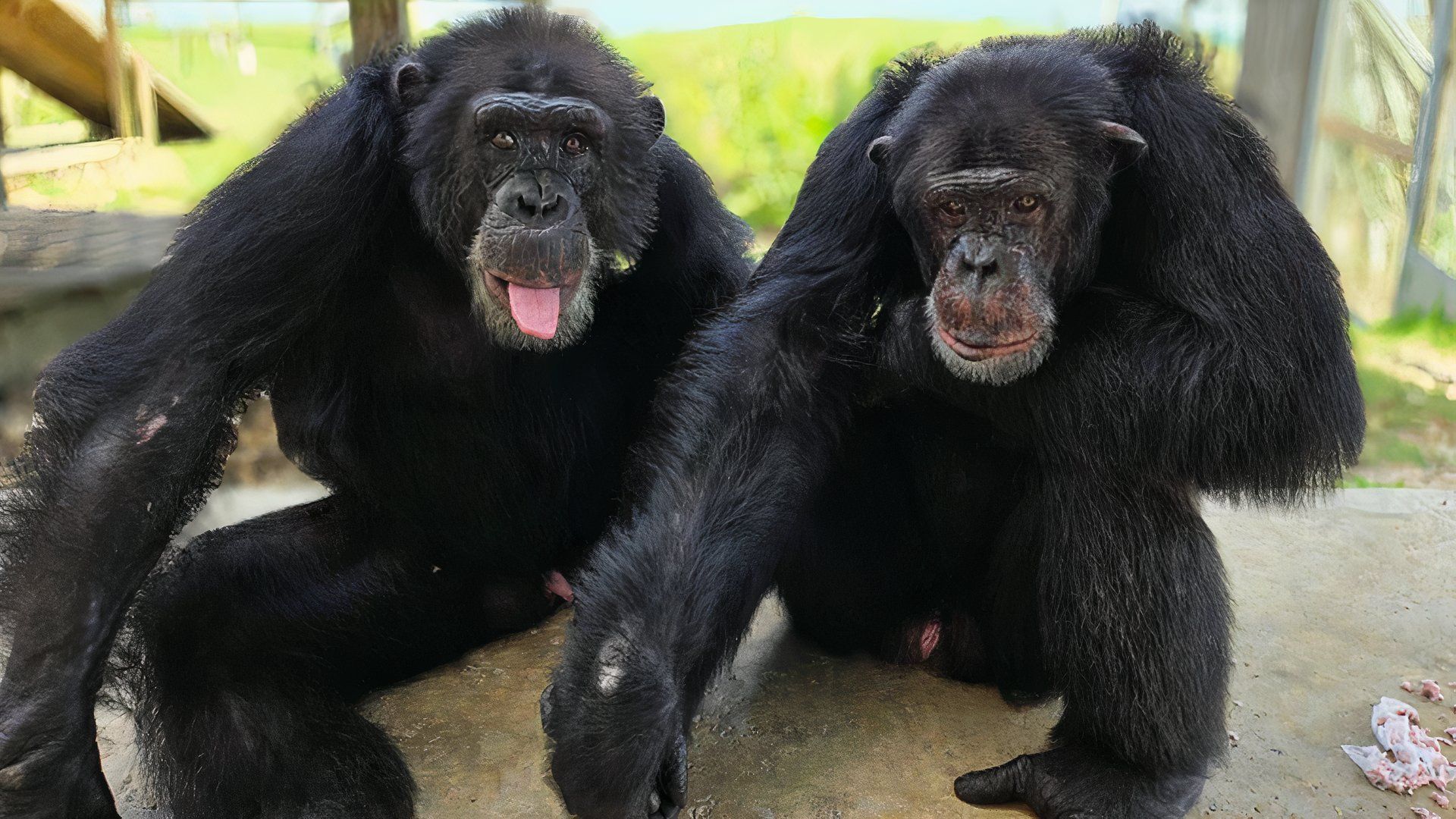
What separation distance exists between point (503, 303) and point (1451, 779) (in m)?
4.12

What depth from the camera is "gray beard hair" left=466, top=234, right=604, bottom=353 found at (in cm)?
448

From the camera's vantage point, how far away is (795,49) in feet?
59.3

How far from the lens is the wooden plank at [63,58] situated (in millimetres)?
12328

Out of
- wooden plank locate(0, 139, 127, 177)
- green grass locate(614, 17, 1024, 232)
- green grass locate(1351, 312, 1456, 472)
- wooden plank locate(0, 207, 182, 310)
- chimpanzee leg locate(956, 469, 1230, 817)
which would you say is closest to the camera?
chimpanzee leg locate(956, 469, 1230, 817)

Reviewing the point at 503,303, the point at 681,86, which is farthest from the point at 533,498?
the point at 681,86

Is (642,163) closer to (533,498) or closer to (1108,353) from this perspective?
(533,498)

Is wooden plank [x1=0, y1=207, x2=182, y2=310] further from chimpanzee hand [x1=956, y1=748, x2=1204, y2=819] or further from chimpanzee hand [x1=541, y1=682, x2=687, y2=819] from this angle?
chimpanzee hand [x1=956, y1=748, x2=1204, y2=819]

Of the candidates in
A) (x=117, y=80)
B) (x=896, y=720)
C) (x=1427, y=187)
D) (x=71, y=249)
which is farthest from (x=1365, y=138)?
(x=117, y=80)

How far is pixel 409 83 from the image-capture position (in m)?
4.66

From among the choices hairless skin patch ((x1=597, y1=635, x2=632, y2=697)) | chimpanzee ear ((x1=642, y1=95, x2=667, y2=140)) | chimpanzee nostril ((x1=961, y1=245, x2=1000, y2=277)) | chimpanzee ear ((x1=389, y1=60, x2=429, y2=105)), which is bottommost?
hairless skin patch ((x1=597, y1=635, x2=632, y2=697))

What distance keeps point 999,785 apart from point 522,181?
2.75 meters

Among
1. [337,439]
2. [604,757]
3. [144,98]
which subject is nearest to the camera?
[604,757]

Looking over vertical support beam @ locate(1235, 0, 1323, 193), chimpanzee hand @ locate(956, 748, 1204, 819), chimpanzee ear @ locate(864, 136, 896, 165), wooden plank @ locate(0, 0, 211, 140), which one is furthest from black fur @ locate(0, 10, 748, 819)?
wooden plank @ locate(0, 0, 211, 140)

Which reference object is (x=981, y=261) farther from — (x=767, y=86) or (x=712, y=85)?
(x=712, y=85)
